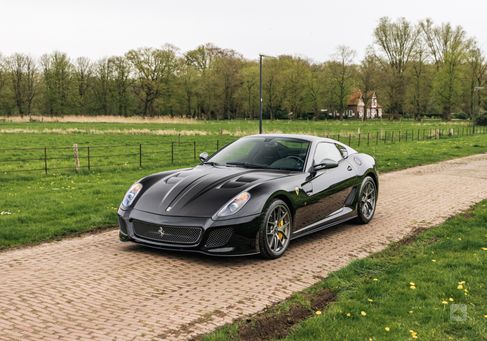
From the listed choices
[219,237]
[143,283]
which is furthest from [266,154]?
[143,283]

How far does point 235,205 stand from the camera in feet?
20.3

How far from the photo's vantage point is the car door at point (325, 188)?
7157mm

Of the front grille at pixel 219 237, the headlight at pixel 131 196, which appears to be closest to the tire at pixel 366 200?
the front grille at pixel 219 237

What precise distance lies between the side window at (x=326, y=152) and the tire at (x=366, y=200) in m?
0.71

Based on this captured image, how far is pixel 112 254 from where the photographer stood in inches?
264

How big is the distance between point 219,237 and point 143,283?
3.40 feet

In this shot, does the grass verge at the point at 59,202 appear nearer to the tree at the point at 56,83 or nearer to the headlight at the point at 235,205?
the headlight at the point at 235,205

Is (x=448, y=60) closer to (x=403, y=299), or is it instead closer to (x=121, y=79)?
(x=121, y=79)

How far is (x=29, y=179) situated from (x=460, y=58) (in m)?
77.0

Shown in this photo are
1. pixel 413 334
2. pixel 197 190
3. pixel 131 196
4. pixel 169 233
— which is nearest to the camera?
pixel 413 334

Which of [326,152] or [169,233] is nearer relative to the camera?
[169,233]

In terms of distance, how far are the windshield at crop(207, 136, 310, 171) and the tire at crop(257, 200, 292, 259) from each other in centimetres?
95

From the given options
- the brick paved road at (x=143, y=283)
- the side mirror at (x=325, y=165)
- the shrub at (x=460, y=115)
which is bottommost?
the brick paved road at (x=143, y=283)

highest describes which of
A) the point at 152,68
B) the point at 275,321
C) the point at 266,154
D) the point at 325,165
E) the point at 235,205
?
the point at 152,68
